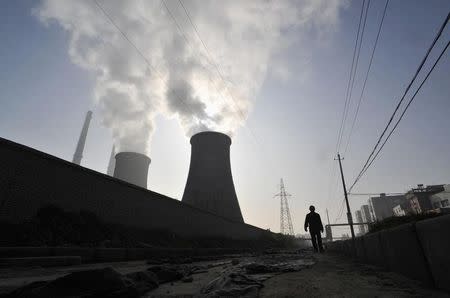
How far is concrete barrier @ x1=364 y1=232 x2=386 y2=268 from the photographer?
426 centimetres

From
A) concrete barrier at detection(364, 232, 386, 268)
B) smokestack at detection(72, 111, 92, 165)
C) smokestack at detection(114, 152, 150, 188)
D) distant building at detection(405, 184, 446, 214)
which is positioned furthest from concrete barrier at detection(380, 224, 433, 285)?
smokestack at detection(72, 111, 92, 165)

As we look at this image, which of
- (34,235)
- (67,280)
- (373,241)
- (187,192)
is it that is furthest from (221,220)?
(67,280)

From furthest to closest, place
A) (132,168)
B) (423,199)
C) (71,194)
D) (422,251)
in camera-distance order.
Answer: (423,199) < (132,168) < (71,194) < (422,251)

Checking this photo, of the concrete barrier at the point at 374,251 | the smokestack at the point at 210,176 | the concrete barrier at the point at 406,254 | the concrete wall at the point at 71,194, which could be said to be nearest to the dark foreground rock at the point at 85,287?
the concrete barrier at the point at 406,254

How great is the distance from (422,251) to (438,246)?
430mm

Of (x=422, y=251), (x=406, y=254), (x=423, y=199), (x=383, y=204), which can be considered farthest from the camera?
(x=383, y=204)

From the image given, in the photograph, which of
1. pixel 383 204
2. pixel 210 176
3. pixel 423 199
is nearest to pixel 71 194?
pixel 210 176

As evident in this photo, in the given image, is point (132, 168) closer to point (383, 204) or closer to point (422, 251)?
point (422, 251)

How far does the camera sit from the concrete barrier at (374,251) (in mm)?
4258

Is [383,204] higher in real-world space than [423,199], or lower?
higher

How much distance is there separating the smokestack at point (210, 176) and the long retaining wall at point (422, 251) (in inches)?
651

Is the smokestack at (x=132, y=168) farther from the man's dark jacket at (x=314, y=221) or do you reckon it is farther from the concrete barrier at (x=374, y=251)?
the concrete barrier at (x=374, y=251)

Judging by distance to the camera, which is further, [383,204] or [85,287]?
[383,204]

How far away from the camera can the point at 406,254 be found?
290 centimetres
